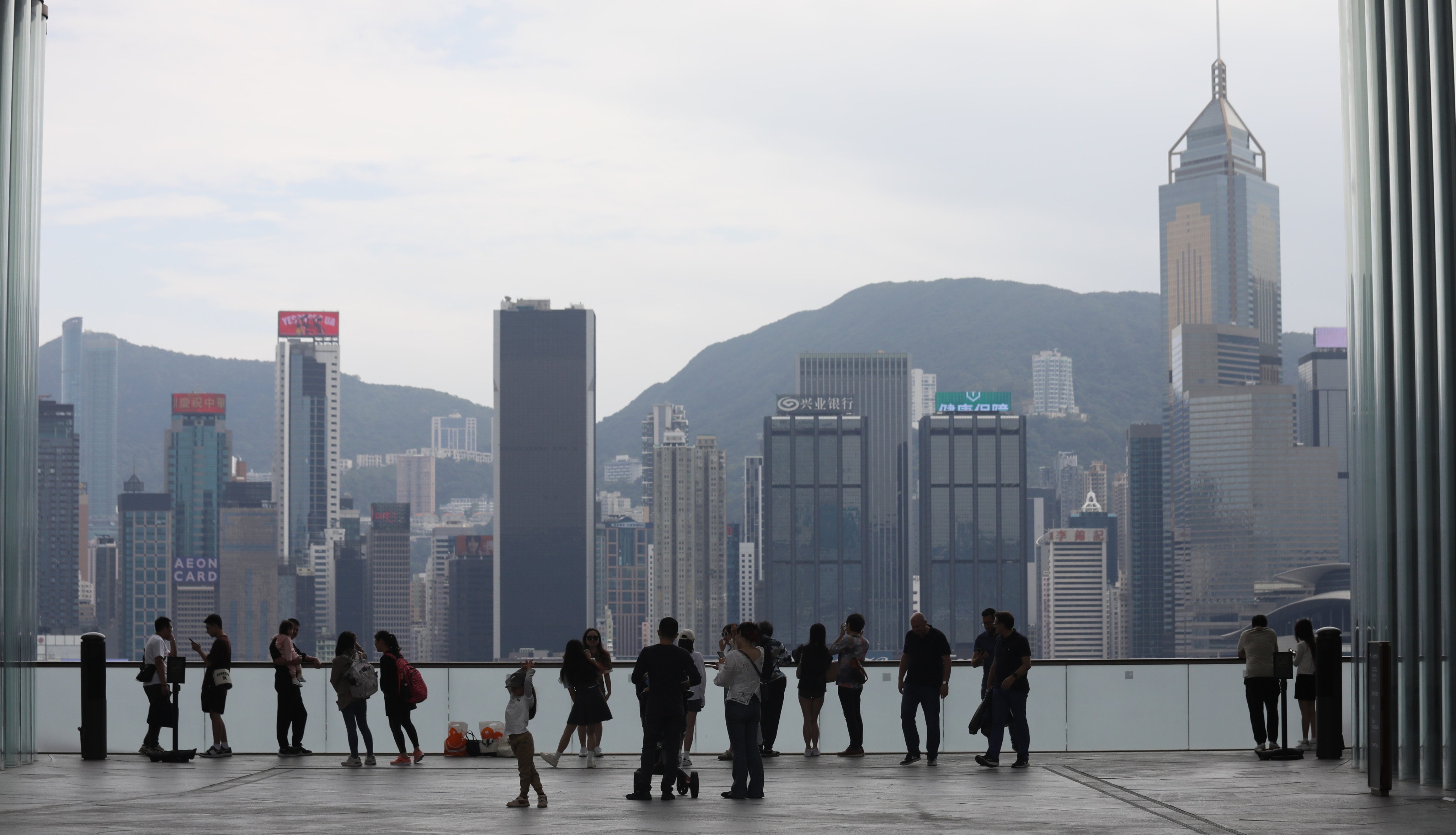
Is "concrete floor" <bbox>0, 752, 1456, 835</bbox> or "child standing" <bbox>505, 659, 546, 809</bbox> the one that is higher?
"child standing" <bbox>505, 659, 546, 809</bbox>

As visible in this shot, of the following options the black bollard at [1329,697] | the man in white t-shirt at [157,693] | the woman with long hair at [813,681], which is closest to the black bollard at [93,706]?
the man in white t-shirt at [157,693]

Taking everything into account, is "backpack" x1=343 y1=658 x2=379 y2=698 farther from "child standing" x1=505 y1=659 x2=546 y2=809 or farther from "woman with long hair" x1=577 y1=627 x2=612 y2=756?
"child standing" x1=505 y1=659 x2=546 y2=809

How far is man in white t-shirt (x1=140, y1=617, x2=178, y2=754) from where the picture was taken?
15.2 metres

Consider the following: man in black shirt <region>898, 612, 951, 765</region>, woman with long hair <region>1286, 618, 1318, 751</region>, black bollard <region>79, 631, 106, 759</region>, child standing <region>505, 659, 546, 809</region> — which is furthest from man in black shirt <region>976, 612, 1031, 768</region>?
black bollard <region>79, 631, 106, 759</region>

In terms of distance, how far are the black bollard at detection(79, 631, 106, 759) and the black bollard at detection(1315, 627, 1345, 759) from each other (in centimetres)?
1283

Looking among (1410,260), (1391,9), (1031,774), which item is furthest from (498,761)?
(1391,9)

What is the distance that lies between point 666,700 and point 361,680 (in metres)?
4.61

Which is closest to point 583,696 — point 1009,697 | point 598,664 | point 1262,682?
point 598,664

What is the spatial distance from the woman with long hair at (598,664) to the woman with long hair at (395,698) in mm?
1735

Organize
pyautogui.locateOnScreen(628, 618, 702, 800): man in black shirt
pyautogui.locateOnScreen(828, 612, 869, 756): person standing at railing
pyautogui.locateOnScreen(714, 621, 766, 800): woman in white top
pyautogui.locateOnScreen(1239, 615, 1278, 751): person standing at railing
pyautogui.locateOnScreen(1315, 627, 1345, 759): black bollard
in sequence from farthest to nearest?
pyautogui.locateOnScreen(828, 612, 869, 756): person standing at railing → pyautogui.locateOnScreen(1239, 615, 1278, 751): person standing at railing → pyautogui.locateOnScreen(1315, 627, 1345, 759): black bollard → pyautogui.locateOnScreen(628, 618, 702, 800): man in black shirt → pyautogui.locateOnScreen(714, 621, 766, 800): woman in white top

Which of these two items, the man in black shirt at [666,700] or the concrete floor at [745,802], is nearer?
the concrete floor at [745,802]

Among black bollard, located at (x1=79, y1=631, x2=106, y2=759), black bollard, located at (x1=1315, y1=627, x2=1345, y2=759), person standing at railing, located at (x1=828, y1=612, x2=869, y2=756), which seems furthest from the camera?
person standing at railing, located at (x1=828, y1=612, x2=869, y2=756)

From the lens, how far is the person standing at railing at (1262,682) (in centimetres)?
1499

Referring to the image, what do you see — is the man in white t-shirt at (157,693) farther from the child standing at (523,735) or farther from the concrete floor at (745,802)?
the child standing at (523,735)
